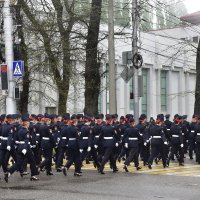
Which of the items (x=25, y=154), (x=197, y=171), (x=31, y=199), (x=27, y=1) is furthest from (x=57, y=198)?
(x=27, y=1)

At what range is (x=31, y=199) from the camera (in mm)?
12695

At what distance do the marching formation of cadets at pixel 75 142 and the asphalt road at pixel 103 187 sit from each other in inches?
22.4

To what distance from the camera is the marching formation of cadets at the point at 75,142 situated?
54.6 ft

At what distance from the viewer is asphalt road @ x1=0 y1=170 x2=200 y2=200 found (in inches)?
515

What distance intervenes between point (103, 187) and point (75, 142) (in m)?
3.24

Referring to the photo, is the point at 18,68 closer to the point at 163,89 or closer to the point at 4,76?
the point at 4,76

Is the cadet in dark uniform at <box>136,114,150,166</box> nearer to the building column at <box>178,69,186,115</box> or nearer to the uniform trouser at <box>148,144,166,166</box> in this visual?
the uniform trouser at <box>148,144,166,166</box>

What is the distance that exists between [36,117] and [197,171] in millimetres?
6127

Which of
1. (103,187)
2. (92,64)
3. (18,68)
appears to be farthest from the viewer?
(92,64)

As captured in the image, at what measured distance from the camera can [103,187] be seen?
1462 cm

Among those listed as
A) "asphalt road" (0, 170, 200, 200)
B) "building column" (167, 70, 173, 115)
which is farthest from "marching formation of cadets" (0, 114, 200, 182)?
"building column" (167, 70, 173, 115)

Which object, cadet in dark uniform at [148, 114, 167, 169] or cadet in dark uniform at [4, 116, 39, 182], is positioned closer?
cadet in dark uniform at [4, 116, 39, 182]

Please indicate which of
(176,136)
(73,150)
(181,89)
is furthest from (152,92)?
(73,150)

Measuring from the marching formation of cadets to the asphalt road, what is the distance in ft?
1.86
